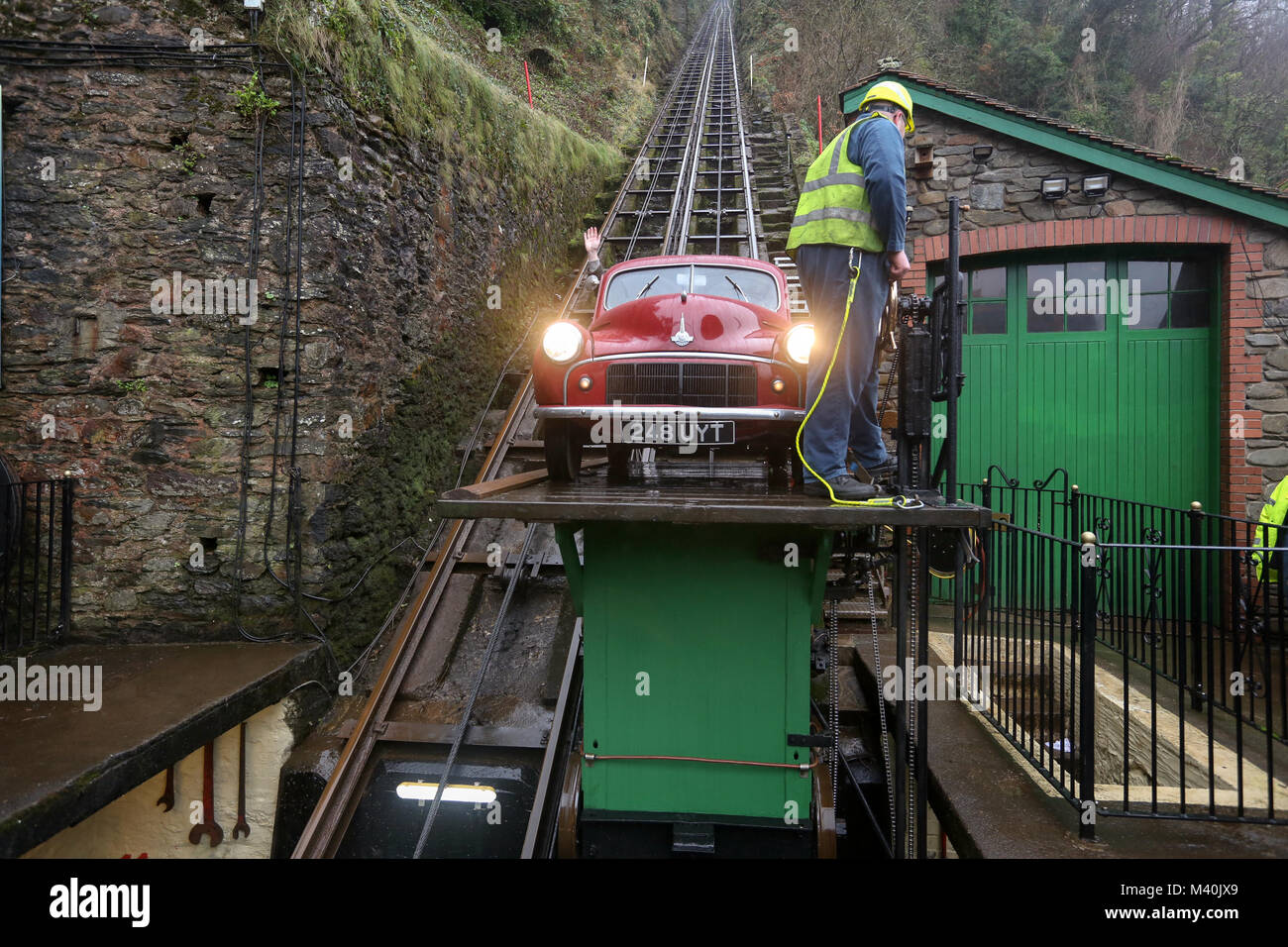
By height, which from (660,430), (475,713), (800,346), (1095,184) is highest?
(1095,184)

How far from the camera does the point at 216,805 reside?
4.43 meters

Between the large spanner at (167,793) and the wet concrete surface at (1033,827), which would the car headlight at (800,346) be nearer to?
the wet concrete surface at (1033,827)

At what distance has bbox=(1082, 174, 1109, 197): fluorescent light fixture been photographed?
684 cm

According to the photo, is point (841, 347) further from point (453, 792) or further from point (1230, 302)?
point (1230, 302)

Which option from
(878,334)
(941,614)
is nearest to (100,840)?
(878,334)

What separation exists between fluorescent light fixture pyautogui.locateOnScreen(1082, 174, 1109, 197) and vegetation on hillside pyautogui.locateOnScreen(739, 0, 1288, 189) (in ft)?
24.1

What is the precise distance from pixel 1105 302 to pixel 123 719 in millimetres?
9703

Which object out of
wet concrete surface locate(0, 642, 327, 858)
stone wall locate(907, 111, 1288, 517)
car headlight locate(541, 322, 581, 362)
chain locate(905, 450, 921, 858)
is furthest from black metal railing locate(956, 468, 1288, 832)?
wet concrete surface locate(0, 642, 327, 858)

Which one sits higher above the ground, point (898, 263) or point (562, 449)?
point (898, 263)

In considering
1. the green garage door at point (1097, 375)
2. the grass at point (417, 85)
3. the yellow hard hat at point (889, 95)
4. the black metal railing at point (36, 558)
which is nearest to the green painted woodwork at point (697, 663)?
the yellow hard hat at point (889, 95)

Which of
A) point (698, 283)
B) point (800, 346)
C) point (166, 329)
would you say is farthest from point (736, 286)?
point (166, 329)

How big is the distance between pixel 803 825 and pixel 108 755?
11.6ft
